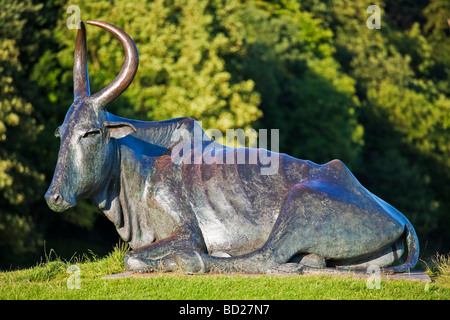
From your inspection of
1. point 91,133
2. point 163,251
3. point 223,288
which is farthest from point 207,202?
point 91,133

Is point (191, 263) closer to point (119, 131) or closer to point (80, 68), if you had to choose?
point (119, 131)

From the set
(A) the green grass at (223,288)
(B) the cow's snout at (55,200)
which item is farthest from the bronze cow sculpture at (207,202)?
(A) the green grass at (223,288)

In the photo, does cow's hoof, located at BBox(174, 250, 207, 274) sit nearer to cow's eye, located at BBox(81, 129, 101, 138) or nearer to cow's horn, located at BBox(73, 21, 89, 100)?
cow's eye, located at BBox(81, 129, 101, 138)

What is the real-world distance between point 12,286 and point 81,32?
11.1 ft

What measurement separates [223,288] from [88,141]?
2.48 metres

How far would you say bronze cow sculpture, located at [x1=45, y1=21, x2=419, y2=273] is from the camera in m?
8.59

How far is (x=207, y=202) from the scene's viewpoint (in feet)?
30.0

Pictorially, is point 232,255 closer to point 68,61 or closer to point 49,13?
point 68,61

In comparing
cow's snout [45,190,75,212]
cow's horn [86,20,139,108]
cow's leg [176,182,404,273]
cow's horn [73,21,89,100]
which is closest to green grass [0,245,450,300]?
cow's leg [176,182,404,273]

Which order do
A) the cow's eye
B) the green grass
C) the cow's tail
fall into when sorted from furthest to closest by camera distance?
the cow's tail → the cow's eye → the green grass

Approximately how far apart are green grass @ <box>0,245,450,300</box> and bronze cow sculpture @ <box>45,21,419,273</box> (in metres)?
0.41

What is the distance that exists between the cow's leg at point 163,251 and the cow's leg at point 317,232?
0.20m

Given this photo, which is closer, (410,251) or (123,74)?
(123,74)
